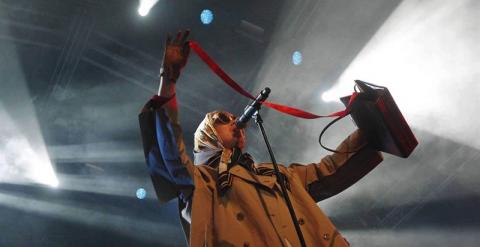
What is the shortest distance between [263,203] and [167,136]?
65cm

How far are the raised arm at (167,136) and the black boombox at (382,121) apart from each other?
106cm

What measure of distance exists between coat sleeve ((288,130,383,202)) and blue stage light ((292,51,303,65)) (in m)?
3.11

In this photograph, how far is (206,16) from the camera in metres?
5.42

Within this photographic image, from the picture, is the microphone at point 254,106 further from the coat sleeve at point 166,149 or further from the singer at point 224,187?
the coat sleeve at point 166,149

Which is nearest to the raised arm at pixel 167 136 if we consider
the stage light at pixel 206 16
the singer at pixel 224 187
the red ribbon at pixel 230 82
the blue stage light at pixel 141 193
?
the singer at pixel 224 187

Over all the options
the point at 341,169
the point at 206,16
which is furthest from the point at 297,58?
the point at 341,169

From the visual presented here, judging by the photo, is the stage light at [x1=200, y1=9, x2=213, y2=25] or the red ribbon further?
the stage light at [x1=200, y1=9, x2=213, y2=25]

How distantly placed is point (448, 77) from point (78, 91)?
488cm

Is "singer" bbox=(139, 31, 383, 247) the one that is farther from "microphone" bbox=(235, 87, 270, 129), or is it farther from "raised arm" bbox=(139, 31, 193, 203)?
"microphone" bbox=(235, 87, 270, 129)

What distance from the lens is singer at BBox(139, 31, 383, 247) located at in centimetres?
217

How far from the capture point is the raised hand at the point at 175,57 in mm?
2279

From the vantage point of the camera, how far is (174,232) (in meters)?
7.00

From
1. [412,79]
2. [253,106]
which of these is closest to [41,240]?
[253,106]

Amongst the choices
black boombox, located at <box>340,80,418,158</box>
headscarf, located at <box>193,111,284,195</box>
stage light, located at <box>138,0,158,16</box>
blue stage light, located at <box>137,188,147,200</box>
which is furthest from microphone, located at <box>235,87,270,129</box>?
blue stage light, located at <box>137,188,147,200</box>
